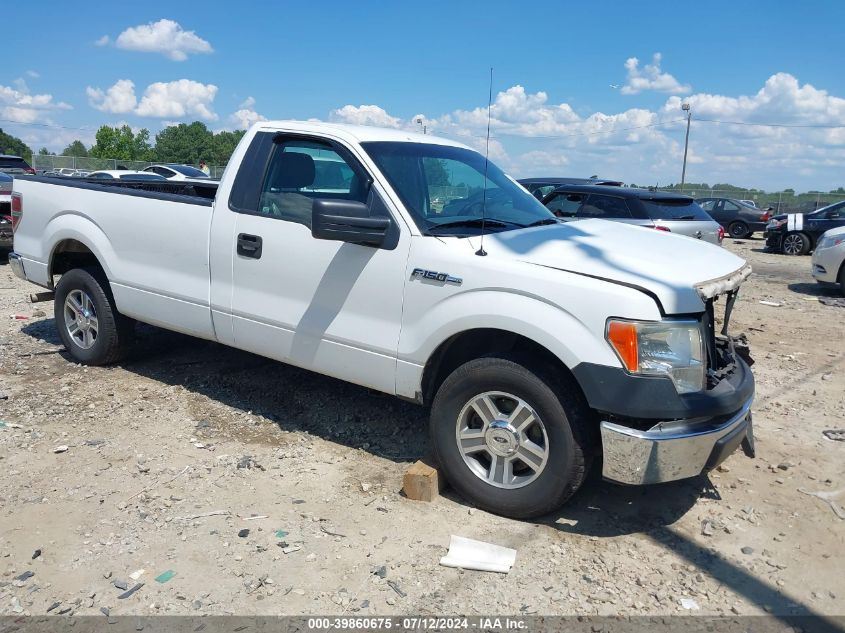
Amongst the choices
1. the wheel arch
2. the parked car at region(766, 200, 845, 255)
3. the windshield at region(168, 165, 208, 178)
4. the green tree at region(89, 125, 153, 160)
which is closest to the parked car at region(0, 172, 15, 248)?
the wheel arch

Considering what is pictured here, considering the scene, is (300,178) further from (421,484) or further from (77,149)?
(77,149)

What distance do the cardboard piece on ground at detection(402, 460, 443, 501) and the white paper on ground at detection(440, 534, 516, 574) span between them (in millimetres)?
397

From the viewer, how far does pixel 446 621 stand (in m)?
2.95

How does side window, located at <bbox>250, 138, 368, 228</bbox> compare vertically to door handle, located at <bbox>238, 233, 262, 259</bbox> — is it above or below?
above

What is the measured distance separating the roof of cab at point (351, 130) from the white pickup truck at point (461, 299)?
20mm

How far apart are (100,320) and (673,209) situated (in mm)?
8432

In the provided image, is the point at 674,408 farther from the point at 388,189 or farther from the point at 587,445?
the point at 388,189

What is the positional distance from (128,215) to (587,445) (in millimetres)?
3878

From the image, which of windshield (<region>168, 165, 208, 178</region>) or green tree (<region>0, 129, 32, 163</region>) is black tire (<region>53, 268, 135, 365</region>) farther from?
green tree (<region>0, 129, 32, 163</region>)

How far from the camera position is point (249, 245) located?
4.59 metres

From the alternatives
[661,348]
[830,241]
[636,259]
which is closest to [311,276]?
[636,259]

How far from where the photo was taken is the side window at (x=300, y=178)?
445cm

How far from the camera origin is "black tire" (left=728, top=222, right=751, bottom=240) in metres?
25.0

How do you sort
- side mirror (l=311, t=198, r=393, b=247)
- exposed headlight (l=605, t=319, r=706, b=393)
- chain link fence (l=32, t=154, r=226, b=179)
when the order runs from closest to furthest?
1. exposed headlight (l=605, t=319, r=706, b=393)
2. side mirror (l=311, t=198, r=393, b=247)
3. chain link fence (l=32, t=154, r=226, b=179)
